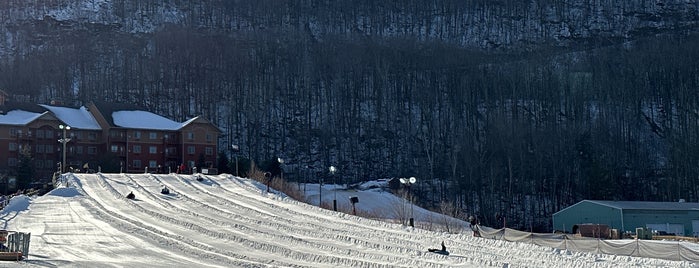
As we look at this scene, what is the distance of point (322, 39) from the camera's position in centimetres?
12988

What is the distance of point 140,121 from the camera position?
7112 centimetres

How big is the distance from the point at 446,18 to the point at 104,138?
78.6 m

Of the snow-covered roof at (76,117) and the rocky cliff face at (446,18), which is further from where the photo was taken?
the rocky cliff face at (446,18)

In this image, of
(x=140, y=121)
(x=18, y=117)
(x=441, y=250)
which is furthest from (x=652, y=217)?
(x=18, y=117)

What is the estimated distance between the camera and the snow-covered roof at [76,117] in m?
70.4

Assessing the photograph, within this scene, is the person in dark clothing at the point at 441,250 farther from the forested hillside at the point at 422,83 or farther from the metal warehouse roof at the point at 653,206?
the forested hillside at the point at 422,83

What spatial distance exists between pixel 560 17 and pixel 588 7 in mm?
5981

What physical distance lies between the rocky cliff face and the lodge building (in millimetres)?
57587

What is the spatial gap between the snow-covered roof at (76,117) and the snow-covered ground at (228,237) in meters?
28.2

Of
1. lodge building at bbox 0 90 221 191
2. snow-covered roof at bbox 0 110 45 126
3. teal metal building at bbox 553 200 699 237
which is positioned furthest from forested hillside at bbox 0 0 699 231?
snow-covered roof at bbox 0 110 45 126

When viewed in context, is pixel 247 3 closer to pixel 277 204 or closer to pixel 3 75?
pixel 3 75

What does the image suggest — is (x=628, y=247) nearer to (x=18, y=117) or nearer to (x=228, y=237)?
(x=228, y=237)

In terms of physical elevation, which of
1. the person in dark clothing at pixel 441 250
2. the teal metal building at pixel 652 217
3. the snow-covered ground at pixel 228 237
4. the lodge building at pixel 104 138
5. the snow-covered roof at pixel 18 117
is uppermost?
the snow-covered roof at pixel 18 117

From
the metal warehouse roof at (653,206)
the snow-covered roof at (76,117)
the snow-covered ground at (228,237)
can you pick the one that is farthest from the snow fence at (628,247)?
the snow-covered roof at (76,117)
